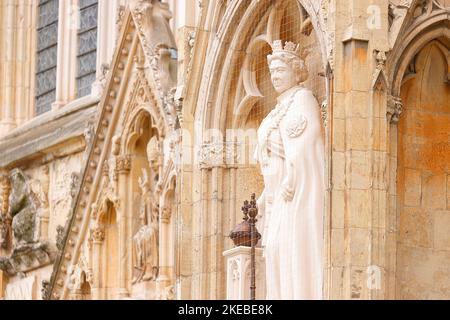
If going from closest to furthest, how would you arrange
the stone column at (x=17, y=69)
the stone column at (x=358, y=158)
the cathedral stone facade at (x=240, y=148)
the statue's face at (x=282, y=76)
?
the stone column at (x=358, y=158)
the cathedral stone facade at (x=240, y=148)
the statue's face at (x=282, y=76)
the stone column at (x=17, y=69)

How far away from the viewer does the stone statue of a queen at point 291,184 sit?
20.4m

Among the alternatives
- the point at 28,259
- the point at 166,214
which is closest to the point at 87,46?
the point at 28,259

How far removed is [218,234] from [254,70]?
4.62 ft

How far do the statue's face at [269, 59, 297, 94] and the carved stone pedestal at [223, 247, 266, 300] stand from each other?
131 centimetres

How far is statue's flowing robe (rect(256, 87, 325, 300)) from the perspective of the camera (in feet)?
66.8

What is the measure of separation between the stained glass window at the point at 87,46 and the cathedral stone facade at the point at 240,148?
121 inches

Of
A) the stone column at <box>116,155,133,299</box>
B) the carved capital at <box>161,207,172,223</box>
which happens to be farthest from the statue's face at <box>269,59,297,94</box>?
the stone column at <box>116,155,133,299</box>

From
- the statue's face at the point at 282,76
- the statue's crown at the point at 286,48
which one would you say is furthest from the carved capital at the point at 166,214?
the statue's face at the point at 282,76

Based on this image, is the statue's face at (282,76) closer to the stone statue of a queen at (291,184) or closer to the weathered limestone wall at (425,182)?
the stone statue of a queen at (291,184)

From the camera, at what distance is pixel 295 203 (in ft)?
67.1

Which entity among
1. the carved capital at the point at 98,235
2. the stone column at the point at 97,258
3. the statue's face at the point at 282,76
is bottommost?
the stone column at the point at 97,258

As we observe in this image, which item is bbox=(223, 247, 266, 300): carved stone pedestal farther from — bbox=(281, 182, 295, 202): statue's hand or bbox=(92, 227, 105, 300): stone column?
bbox=(92, 227, 105, 300): stone column

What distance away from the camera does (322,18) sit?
20.5 meters
